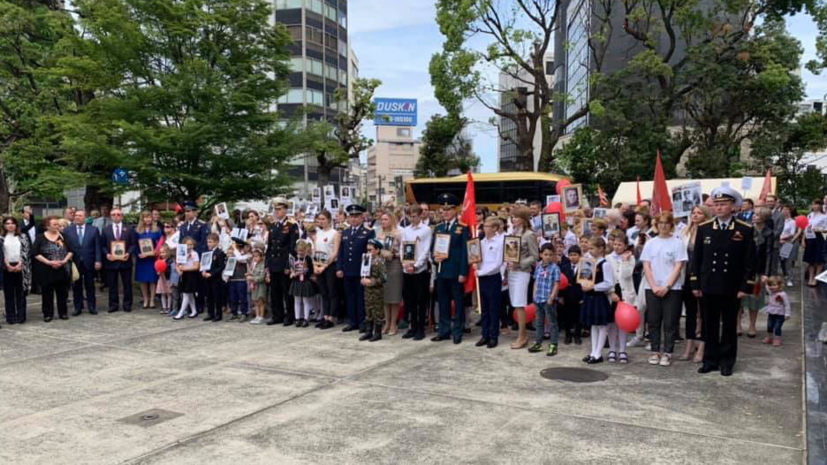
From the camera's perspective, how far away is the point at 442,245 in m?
9.23

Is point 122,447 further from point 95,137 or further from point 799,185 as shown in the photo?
point 799,185

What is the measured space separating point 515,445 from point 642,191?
20321 mm

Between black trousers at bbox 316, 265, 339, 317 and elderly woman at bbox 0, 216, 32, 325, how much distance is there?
518 cm

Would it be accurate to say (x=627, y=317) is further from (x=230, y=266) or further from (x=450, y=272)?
(x=230, y=266)

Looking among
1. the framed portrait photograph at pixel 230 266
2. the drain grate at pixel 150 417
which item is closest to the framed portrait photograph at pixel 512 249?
the drain grate at pixel 150 417

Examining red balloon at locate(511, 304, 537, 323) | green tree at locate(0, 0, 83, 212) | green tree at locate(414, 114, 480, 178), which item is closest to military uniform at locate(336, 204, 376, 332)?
red balloon at locate(511, 304, 537, 323)

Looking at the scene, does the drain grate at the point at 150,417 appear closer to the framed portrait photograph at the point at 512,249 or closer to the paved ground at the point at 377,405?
the paved ground at the point at 377,405

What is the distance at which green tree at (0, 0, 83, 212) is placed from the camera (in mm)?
17891

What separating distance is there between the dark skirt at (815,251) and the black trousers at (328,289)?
1121 cm

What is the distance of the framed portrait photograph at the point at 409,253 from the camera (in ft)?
31.0

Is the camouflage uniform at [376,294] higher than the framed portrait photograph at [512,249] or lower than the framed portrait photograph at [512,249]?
lower

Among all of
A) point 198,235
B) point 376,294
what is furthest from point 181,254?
point 376,294

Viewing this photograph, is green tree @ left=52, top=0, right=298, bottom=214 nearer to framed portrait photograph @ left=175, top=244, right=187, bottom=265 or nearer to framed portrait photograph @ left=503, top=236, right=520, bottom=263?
framed portrait photograph @ left=175, top=244, right=187, bottom=265


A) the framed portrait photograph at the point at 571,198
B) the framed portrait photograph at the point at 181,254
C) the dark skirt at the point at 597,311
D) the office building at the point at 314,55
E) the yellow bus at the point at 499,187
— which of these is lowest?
the dark skirt at the point at 597,311
